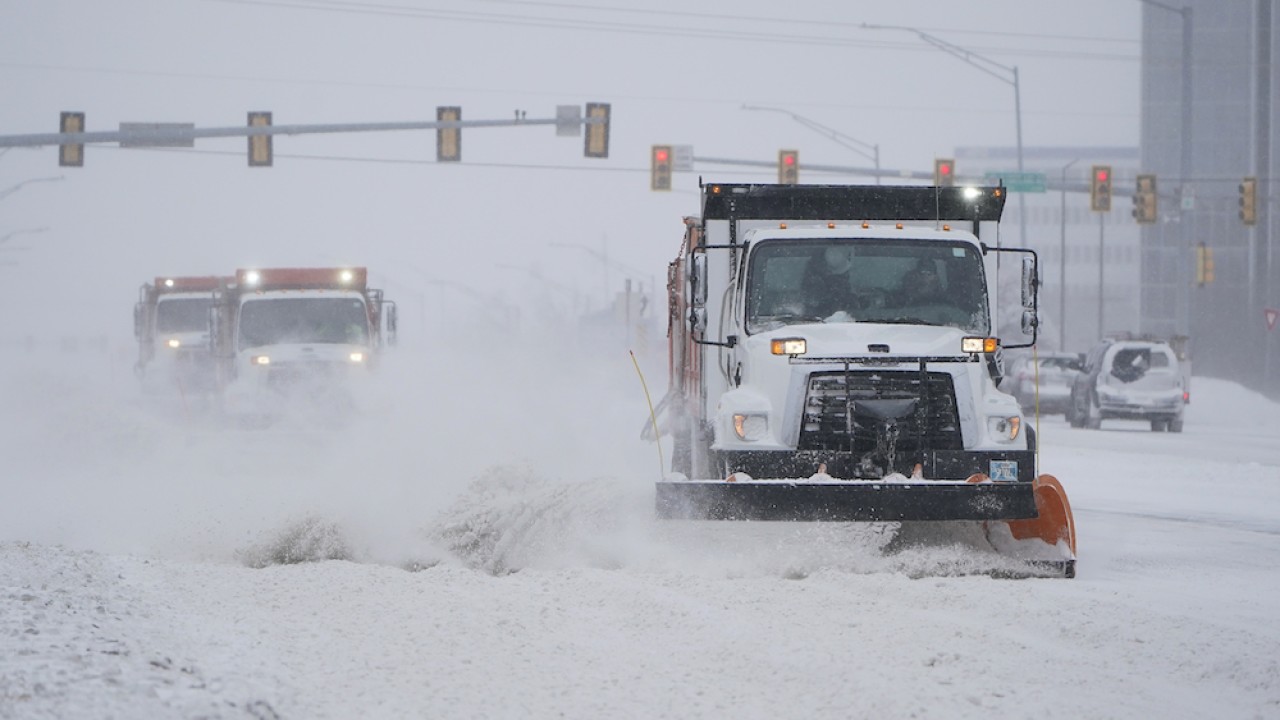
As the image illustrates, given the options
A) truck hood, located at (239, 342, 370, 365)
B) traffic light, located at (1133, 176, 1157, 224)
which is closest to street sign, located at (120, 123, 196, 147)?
truck hood, located at (239, 342, 370, 365)

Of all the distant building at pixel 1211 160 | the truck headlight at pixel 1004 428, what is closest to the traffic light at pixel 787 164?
the truck headlight at pixel 1004 428

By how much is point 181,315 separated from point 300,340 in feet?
28.0

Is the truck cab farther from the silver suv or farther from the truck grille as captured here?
the silver suv

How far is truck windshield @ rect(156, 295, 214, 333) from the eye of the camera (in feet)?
109

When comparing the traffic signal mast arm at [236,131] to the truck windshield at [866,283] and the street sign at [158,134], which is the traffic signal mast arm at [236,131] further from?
the truck windshield at [866,283]

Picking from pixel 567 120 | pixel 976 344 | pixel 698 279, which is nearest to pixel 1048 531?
pixel 976 344

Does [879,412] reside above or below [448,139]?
below

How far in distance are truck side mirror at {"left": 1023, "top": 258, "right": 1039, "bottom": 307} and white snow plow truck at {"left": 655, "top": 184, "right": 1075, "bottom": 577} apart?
0.05 metres

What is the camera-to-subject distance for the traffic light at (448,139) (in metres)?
31.3

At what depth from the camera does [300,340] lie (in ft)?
84.4

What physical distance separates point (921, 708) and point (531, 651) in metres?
2.16

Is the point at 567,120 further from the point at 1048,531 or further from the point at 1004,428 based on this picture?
the point at 1048,531

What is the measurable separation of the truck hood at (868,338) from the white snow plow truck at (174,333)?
2214 cm

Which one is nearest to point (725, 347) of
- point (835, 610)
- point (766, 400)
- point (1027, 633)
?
point (766, 400)
